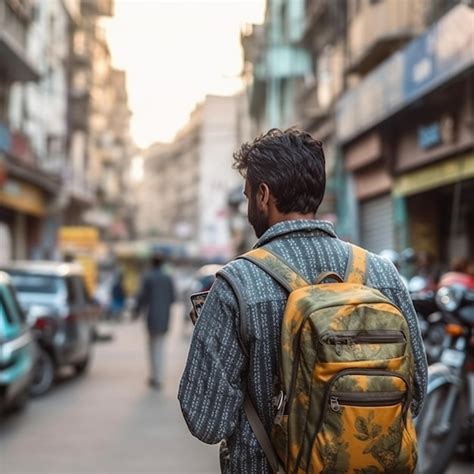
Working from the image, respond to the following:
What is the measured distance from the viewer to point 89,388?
1227 cm

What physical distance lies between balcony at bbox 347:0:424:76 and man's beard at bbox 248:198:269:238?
48.8ft

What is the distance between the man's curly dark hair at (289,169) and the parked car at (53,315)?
9050 mm

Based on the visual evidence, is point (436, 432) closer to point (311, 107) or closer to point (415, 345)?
point (415, 345)

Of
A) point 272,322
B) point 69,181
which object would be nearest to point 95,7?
point 69,181

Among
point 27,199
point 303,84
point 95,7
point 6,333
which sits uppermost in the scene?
point 95,7

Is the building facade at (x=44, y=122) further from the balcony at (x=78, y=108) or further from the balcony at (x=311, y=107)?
the balcony at (x=311, y=107)

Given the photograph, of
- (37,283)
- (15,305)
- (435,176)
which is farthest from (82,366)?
(435,176)

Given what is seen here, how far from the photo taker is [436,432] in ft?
18.2

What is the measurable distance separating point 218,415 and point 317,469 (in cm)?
32

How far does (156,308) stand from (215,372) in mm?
10226

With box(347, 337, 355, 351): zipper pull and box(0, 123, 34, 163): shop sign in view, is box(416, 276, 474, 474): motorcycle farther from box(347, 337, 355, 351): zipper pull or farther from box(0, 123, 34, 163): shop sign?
box(0, 123, 34, 163): shop sign

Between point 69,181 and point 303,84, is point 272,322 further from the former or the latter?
point 69,181

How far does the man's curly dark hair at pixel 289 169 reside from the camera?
7.72 ft

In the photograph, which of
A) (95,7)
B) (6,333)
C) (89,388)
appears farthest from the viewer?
(95,7)
